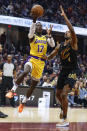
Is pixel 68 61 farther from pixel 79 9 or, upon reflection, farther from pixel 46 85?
pixel 79 9

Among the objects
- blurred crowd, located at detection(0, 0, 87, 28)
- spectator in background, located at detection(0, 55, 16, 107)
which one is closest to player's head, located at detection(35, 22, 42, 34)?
spectator in background, located at detection(0, 55, 16, 107)

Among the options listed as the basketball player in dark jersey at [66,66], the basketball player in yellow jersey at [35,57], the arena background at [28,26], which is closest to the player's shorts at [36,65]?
the basketball player in yellow jersey at [35,57]

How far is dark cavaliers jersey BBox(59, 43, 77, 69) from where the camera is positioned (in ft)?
18.8

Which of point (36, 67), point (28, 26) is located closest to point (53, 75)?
point (28, 26)

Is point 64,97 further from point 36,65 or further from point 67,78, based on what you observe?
point 36,65

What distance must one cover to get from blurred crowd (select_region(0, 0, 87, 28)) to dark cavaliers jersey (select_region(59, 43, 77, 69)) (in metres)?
10.9

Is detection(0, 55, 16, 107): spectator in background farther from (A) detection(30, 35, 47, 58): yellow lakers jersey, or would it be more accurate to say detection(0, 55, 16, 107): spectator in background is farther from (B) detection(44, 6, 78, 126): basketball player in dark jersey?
(B) detection(44, 6, 78, 126): basketball player in dark jersey

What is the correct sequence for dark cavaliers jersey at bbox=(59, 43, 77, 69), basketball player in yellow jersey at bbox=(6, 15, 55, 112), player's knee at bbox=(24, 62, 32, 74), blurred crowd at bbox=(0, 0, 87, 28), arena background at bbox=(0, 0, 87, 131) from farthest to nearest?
1. blurred crowd at bbox=(0, 0, 87, 28)
2. arena background at bbox=(0, 0, 87, 131)
3. basketball player in yellow jersey at bbox=(6, 15, 55, 112)
4. player's knee at bbox=(24, 62, 32, 74)
5. dark cavaliers jersey at bbox=(59, 43, 77, 69)

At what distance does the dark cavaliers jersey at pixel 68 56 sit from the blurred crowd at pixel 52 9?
1092cm

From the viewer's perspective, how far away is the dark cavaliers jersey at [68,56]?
5742mm

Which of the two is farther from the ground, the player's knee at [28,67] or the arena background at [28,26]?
the arena background at [28,26]

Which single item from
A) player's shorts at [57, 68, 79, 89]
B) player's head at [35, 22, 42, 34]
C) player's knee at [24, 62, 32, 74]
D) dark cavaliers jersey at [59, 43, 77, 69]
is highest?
player's head at [35, 22, 42, 34]

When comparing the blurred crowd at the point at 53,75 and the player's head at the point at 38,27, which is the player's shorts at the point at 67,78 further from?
the blurred crowd at the point at 53,75

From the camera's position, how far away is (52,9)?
19.9 metres
